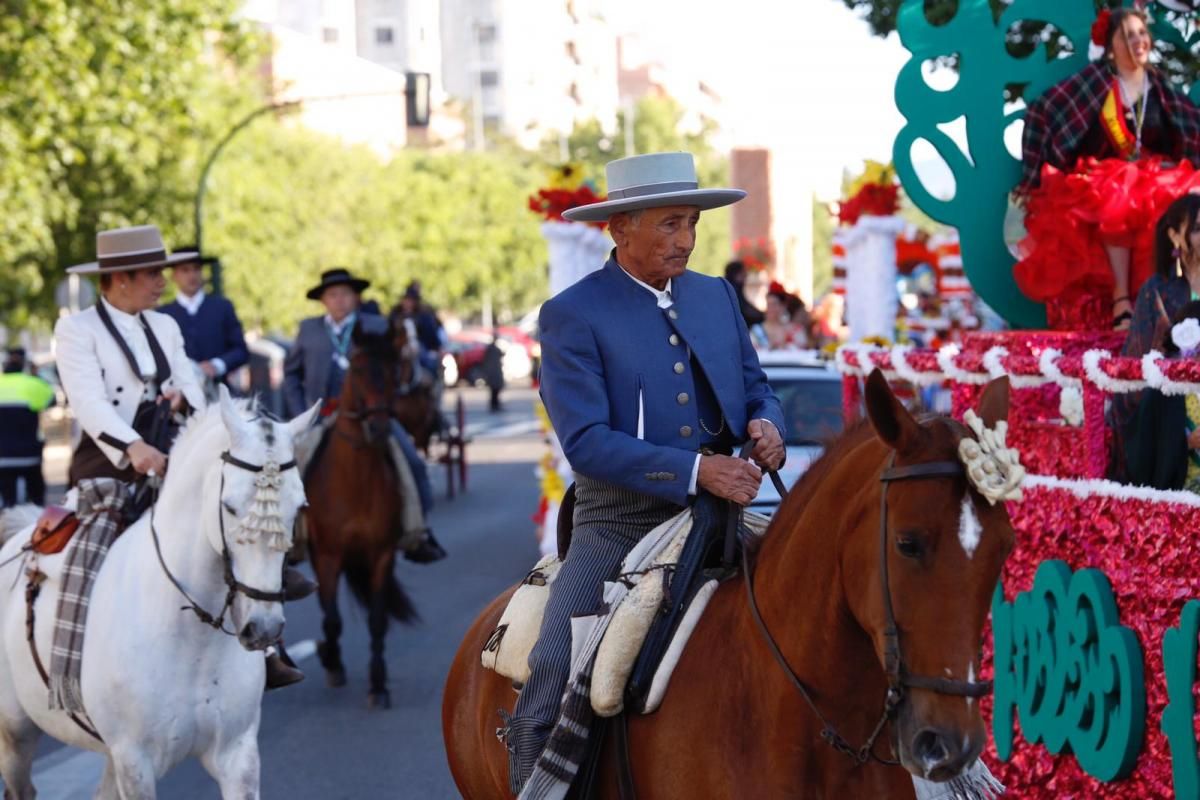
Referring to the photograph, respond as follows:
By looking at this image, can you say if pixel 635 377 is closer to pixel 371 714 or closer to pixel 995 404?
pixel 995 404

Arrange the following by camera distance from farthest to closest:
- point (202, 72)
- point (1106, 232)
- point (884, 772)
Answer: point (202, 72), point (1106, 232), point (884, 772)

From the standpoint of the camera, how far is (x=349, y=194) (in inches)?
2370

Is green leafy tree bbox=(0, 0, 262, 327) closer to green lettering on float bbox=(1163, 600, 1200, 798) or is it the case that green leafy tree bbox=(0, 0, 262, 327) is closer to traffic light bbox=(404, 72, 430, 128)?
traffic light bbox=(404, 72, 430, 128)

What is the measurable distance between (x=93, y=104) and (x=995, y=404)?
23.4m

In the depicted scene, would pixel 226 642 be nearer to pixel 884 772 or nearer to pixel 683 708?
pixel 683 708

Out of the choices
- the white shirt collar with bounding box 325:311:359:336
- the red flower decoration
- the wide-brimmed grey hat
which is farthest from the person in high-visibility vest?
the wide-brimmed grey hat

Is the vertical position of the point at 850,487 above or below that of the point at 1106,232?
below

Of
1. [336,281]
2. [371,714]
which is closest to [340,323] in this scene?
[336,281]

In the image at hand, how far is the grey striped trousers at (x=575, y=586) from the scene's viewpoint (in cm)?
450

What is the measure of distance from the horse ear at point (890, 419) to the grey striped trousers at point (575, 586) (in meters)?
1.13

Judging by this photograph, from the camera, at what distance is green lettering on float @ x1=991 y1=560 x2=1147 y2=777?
5.75 metres

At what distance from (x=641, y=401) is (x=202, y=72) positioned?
88.1ft

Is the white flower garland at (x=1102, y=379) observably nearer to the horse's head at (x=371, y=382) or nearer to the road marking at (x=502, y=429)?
the horse's head at (x=371, y=382)

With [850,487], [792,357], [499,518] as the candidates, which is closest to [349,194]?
[499,518]
